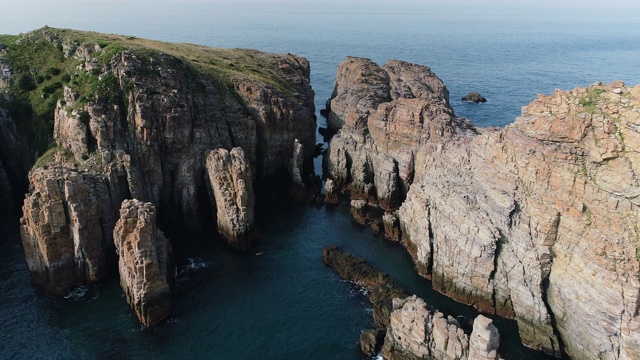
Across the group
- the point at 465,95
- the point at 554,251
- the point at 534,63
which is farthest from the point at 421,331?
the point at 534,63

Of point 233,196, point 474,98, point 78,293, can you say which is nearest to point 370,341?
point 233,196

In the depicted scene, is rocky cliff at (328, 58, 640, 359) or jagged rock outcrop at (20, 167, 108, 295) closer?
rocky cliff at (328, 58, 640, 359)

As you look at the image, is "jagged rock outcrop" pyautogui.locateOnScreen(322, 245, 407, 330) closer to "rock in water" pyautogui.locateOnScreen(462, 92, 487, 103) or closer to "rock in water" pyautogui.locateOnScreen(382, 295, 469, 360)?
"rock in water" pyautogui.locateOnScreen(382, 295, 469, 360)

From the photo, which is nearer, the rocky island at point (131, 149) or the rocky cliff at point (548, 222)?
the rocky cliff at point (548, 222)

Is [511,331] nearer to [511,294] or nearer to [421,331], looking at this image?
[511,294]

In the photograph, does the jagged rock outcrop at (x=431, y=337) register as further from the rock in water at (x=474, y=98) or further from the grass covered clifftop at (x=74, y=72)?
the rock in water at (x=474, y=98)

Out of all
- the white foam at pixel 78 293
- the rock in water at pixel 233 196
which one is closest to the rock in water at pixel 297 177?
the rock in water at pixel 233 196

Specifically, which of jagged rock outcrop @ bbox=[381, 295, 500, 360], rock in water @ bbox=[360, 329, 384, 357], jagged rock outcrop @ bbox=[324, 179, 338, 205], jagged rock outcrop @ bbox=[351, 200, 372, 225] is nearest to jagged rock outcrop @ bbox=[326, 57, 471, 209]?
jagged rock outcrop @ bbox=[351, 200, 372, 225]
